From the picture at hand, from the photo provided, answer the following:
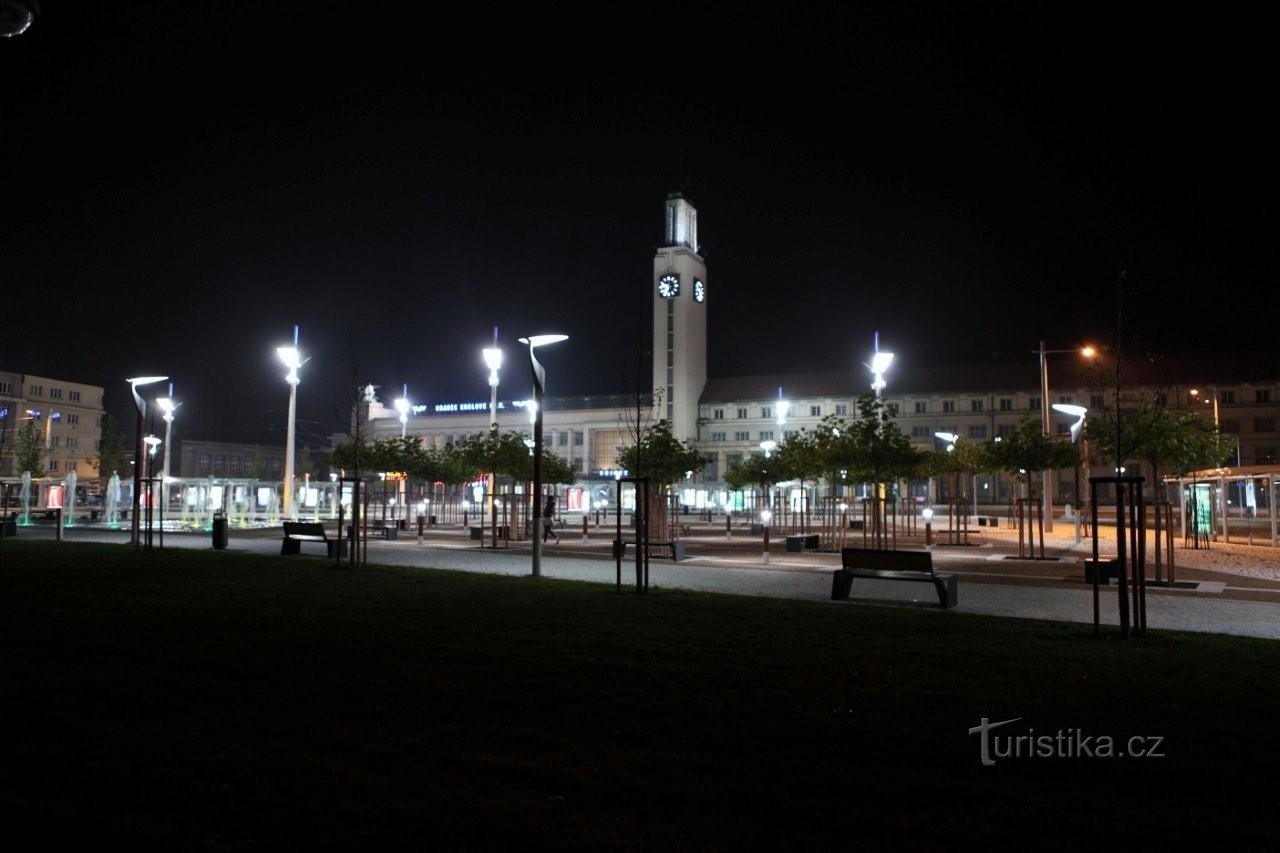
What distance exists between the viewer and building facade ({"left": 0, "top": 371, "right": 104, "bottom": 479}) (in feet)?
314

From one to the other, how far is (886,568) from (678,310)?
270 feet

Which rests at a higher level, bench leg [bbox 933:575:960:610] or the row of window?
the row of window

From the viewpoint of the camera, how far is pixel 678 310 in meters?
96.4

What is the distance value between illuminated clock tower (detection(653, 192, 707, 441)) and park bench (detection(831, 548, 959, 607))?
260 ft

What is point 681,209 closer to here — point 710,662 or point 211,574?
point 211,574

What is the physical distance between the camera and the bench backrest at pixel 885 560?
48.8ft

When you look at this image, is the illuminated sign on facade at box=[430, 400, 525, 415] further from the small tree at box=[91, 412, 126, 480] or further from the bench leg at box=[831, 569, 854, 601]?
the bench leg at box=[831, 569, 854, 601]

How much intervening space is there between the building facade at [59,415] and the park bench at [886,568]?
97.1 meters

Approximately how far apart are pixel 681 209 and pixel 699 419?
79.0 ft

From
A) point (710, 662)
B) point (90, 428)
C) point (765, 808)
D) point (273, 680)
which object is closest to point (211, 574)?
point (273, 680)

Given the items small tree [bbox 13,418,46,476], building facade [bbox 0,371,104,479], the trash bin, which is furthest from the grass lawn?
building facade [bbox 0,371,104,479]

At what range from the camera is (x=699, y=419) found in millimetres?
106375

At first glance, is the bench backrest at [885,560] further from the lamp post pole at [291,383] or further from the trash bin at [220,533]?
the lamp post pole at [291,383]

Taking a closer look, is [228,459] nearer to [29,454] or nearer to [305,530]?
[29,454]
